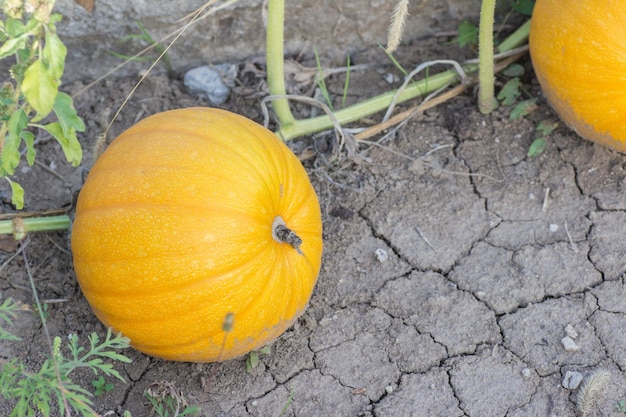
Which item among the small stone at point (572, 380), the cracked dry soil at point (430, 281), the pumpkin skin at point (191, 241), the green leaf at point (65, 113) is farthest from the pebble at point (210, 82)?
the small stone at point (572, 380)

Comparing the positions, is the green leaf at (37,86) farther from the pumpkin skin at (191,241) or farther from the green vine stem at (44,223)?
the green vine stem at (44,223)

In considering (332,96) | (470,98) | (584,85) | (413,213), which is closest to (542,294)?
(413,213)

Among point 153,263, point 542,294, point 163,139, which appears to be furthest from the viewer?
point 542,294

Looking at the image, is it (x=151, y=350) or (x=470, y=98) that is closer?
(x=151, y=350)

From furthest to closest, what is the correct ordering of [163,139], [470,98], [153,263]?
1. [470,98]
2. [163,139]
3. [153,263]

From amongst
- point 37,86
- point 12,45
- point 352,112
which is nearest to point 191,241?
point 37,86

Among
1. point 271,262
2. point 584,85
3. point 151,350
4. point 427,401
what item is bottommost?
point 427,401

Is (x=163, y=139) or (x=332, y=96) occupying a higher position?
(x=163, y=139)

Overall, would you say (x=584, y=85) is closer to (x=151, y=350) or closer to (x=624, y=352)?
(x=624, y=352)

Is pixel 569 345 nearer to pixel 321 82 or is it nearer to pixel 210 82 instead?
pixel 321 82

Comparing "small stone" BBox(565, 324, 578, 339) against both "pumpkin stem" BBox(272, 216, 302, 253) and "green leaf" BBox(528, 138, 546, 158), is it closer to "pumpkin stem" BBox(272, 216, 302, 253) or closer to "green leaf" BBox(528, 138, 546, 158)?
"green leaf" BBox(528, 138, 546, 158)
